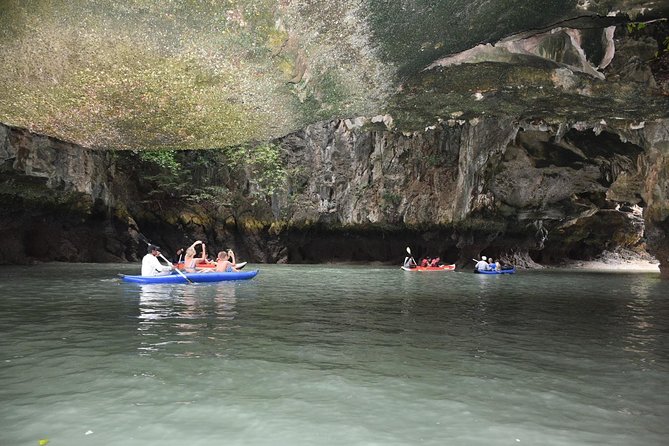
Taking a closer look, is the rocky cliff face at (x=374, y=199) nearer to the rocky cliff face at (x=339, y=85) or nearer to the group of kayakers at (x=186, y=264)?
the rocky cliff face at (x=339, y=85)

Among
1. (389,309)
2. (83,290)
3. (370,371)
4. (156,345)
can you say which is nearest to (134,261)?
(83,290)

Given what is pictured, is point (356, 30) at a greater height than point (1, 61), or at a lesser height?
greater

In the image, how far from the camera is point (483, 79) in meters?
4.66

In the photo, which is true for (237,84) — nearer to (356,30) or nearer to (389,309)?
(356,30)

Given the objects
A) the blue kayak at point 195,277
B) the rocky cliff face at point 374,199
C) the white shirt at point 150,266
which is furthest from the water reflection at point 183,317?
the rocky cliff face at point 374,199

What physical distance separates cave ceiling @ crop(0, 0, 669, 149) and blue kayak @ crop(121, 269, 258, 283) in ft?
27.1

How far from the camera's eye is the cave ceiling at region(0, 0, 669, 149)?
9.72 feet

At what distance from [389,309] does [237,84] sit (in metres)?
5.99

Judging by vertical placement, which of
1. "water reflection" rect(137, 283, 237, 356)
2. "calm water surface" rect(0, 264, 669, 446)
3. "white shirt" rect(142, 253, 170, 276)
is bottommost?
"calm water surface" rect(0, 264, 669, 446)

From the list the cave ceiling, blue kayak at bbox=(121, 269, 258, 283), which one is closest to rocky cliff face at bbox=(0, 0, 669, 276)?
the cave ceiling

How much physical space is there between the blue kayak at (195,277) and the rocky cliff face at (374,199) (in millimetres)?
6015

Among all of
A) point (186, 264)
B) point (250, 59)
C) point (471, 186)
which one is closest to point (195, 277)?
point (186, 264)

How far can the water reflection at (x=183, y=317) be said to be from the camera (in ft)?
17.3

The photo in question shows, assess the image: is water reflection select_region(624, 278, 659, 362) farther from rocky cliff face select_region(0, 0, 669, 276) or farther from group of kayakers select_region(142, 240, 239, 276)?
group of kayakers select_region(142, 240, 239, 276)
